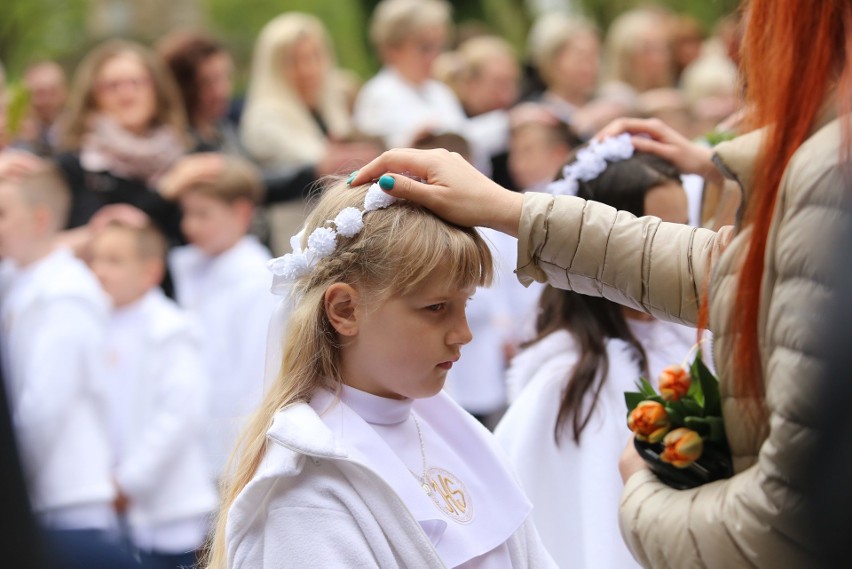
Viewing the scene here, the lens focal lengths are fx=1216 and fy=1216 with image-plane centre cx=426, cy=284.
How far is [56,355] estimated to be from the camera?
526 centimetres

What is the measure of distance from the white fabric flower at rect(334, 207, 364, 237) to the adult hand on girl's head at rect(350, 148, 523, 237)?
0.28 feet

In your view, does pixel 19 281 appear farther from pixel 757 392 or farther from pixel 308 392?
pixel 757 392

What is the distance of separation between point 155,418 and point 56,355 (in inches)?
20.3

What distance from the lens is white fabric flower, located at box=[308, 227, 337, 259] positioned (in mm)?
2543

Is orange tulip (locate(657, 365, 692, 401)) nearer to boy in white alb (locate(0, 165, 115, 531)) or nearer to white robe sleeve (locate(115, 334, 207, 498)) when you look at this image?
boy in white alb (locate(0, 165, 115, 531))

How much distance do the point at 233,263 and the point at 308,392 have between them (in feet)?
11.9

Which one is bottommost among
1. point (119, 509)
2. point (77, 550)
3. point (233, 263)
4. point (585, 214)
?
point (119, 509)

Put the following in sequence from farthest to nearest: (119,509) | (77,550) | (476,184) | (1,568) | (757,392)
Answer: (119,509), (77,550), (476,184), (757,392), (1,568)

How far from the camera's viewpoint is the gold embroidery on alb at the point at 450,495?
2.55 metres

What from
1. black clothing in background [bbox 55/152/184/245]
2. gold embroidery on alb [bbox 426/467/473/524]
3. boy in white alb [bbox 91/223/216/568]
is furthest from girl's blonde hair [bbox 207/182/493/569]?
black clothing in background [bbox 55/152/184/245]

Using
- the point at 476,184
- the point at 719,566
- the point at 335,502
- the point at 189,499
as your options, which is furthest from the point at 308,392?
the point at 189,499

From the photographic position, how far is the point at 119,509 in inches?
213

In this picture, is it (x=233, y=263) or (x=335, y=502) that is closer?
(x=335, y=502)

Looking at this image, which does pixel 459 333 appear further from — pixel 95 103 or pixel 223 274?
pixel 95 103
